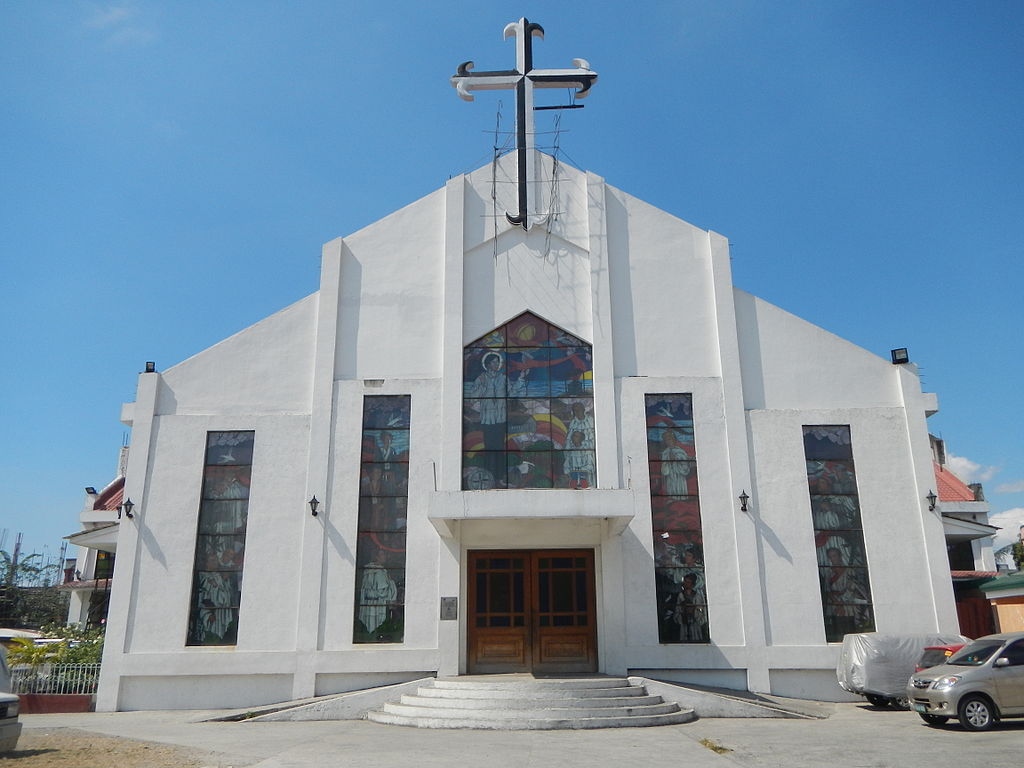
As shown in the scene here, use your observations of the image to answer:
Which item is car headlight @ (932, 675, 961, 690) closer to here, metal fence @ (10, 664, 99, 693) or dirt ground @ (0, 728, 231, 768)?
dirt ground @ (0, 728, 231, 768)

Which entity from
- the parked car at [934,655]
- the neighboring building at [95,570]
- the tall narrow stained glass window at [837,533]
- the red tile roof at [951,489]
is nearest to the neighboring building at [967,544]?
the red tile roof at [951,489]

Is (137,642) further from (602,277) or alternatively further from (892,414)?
(892,414)

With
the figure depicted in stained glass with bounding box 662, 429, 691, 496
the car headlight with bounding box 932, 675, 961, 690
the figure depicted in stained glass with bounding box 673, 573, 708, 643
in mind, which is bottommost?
the car headlight with bounding box 932, 675, 961, 690

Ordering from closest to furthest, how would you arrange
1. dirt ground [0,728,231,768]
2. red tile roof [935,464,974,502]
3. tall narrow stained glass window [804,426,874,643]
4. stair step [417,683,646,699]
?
dirt ground [0,728,231,768], stair step [417,683,646,699], tall narrow stained glass window [804,426,874,643], red tile roof [935,464,974,502]

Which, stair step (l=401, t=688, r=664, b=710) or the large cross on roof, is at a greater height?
the large cross on roof

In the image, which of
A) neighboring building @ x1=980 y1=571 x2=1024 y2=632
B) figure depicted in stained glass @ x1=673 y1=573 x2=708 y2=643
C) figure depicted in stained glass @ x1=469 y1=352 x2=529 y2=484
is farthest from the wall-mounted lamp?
neighboring building @ x1=980 y1=571 x2=1024 y2=632

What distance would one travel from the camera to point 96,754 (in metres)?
9.78

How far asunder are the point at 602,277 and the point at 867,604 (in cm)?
851

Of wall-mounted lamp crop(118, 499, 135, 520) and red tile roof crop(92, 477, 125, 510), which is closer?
wall-mounted lamp crop(118, 499, 135, 520)

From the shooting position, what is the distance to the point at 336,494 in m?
16.0

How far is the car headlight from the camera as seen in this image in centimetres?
1155

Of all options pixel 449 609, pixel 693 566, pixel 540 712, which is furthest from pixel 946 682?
pixel 449 609

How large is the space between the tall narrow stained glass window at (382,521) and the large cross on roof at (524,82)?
5.24 meters

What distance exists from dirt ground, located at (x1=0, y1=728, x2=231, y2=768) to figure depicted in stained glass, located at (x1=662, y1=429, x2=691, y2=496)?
9822 millimetres
